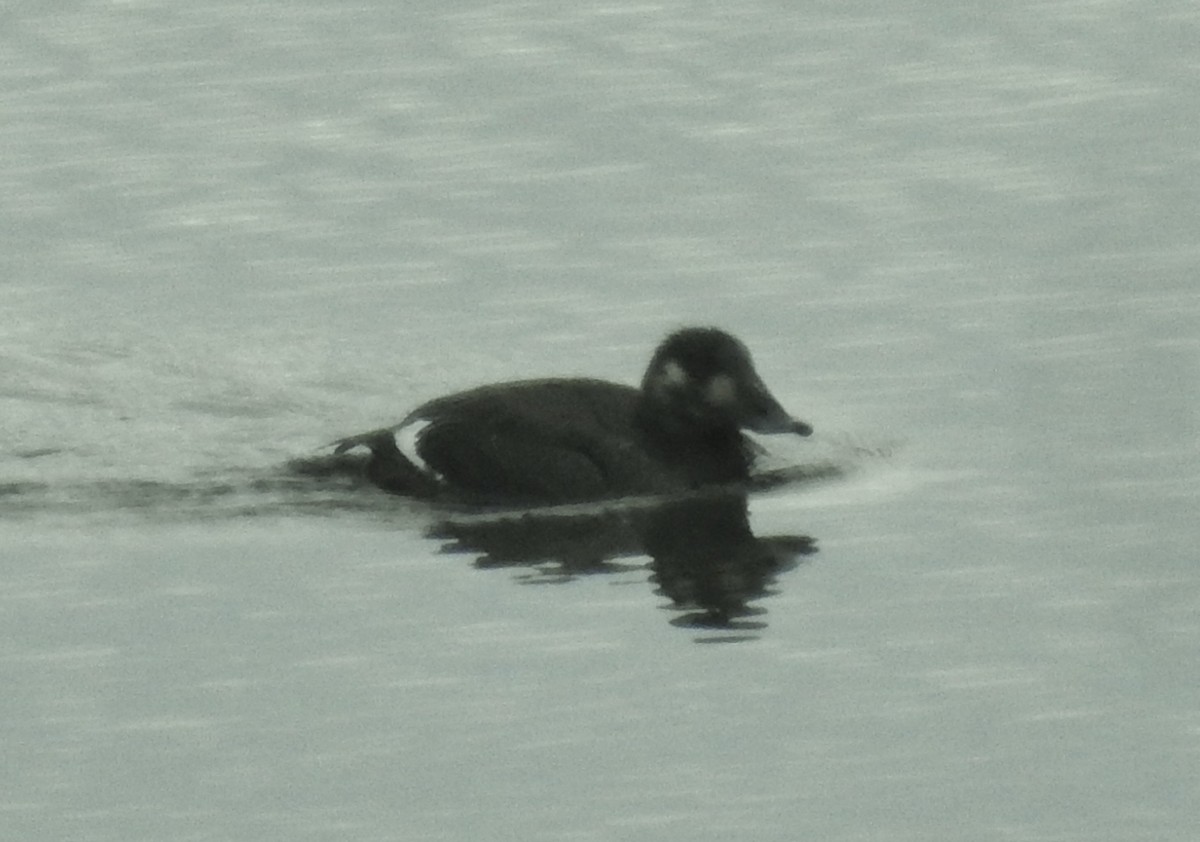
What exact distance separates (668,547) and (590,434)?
83 cm

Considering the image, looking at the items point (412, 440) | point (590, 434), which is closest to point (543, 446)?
point (590, 434)

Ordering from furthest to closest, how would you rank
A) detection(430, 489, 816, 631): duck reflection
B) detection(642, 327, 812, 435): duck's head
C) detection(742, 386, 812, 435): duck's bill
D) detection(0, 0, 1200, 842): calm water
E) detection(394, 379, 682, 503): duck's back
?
detection(642, 327, 812, 435): duck's head
detection(742, 386, 812, 435): duck's bill
detection(394, 379, 682, 503): duck's back
detection(430, 489, 816, 631): duck reflection
detection(0, 0, 1200, 842): calm water

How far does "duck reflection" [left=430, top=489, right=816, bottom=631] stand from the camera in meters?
14.6

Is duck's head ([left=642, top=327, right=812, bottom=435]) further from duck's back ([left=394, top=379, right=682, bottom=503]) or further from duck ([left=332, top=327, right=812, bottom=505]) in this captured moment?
duck's back ([left=394, top=379, right=682, bottom=503])

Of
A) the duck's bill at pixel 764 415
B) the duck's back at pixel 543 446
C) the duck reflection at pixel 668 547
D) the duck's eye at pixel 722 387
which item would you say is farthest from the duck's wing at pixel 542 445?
the duck's bill at pixel 764 415

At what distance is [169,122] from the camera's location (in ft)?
71.1

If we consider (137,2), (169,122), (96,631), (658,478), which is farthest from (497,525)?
(137,2)

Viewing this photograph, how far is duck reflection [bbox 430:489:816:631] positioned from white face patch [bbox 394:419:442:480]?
1.37ft

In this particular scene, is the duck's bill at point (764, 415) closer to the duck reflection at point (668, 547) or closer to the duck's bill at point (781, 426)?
the duck's bill at point (781, 426)

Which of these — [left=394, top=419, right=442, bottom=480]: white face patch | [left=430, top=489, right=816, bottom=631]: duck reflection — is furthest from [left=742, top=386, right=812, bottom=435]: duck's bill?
[left=394, top=419, right=442, bottom=480]: white face patch

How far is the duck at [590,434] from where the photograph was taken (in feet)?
52.6

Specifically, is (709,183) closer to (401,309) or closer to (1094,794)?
(401,309)

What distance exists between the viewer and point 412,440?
16.3 metres

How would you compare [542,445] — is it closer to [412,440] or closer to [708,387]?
[412,440]
